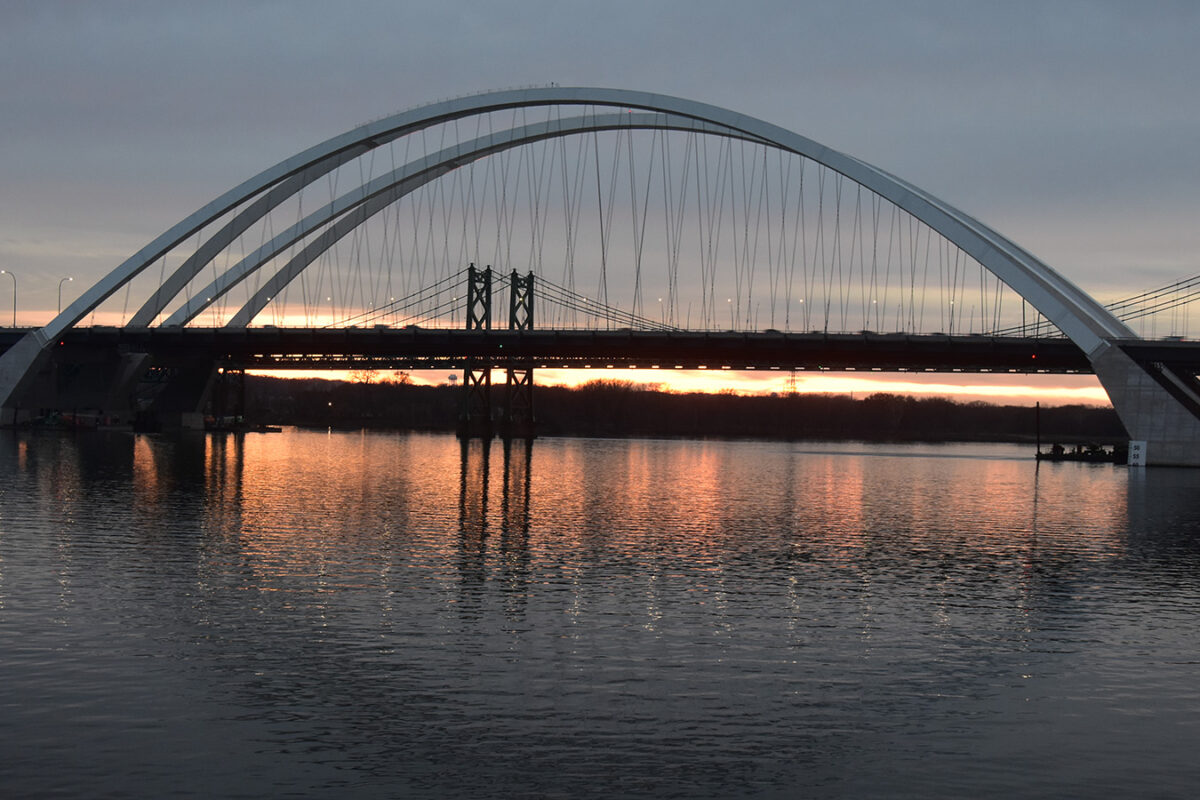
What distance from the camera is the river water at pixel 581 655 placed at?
1195 cm

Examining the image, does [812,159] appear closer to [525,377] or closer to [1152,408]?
[1152,408]

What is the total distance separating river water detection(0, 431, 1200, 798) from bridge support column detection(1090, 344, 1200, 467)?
37219 mm

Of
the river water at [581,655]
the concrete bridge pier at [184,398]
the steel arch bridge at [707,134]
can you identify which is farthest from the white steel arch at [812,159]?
the concrete bridge pier at [184,398]

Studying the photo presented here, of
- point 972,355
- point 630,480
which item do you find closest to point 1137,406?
point 972,355

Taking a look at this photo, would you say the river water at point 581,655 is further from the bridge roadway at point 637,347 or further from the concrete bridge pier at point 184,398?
the concrete bridge pier at point 184,398

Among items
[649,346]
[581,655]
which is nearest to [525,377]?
[649,346]

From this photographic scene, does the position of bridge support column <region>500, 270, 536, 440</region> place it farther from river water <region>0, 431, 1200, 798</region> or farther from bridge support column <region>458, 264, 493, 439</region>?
river water <region>0, 431, 1200, 798</region>

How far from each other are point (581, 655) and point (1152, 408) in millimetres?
64245

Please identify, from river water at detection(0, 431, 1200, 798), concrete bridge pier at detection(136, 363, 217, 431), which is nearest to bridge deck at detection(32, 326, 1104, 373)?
concrete bridge pier at detection(136, 363, 217, 431)

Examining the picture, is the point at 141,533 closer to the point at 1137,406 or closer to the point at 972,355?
the point at 1137,406

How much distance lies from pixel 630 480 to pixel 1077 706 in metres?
45.4

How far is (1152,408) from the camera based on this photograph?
A: 2857 inches

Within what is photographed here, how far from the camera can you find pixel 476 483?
172 feet

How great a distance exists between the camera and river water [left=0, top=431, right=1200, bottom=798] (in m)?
12.0
